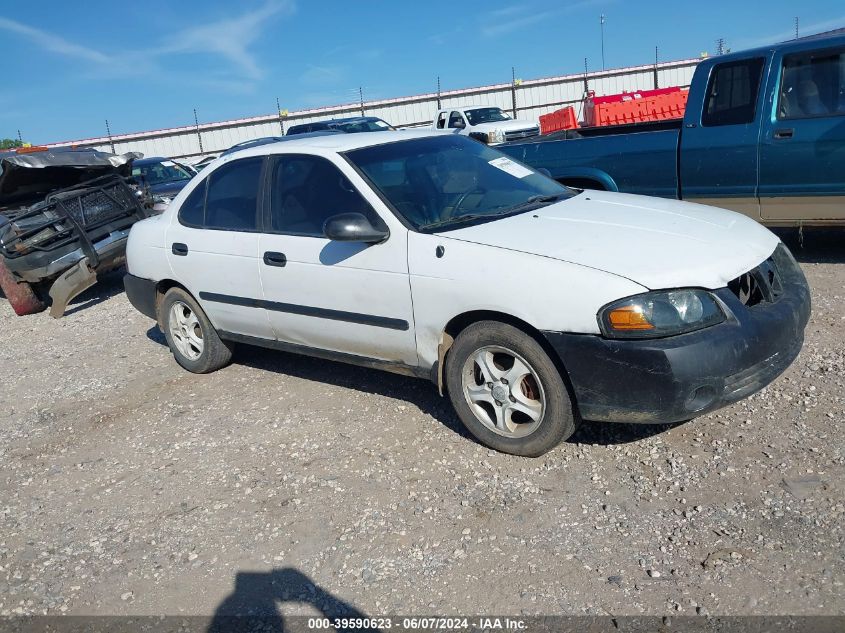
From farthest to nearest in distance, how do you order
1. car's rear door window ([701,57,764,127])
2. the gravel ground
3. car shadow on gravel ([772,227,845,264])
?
car shadow on gravel ([772,227,845,264]) < car's rear door window ([701,57,764,127]) < the gravel ground

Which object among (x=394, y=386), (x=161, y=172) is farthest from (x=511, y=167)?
(x=161, y=172)

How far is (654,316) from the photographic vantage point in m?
3.12

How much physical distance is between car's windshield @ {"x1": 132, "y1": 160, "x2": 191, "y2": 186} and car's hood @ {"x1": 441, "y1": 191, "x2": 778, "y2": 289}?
36.6ft

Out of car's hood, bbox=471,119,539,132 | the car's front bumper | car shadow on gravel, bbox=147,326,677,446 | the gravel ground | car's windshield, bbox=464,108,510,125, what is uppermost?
car's windshield, bbox=464,108,510,125

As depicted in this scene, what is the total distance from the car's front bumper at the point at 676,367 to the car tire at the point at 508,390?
12cm

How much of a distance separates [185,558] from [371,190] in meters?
2.11

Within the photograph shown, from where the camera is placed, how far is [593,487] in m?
3.34

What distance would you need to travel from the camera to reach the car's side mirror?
12.5 feet

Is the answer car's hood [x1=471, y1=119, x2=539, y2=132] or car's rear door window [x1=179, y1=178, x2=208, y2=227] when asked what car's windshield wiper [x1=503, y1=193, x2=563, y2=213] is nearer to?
car's rear door window [x1=179, y1=178, x2=208, y2=227]

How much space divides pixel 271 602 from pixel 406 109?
2686 centimetres

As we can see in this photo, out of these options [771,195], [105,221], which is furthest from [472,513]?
[105,221]

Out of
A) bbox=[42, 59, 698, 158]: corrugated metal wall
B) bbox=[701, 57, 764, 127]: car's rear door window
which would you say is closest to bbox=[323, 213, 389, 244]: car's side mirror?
bbox=[701, 57, 764, 127]: car's rear door window

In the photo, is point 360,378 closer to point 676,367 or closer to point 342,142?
point 342,142

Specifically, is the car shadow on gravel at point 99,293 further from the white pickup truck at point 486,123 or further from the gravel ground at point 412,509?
the white pickup truck at point 486,123
